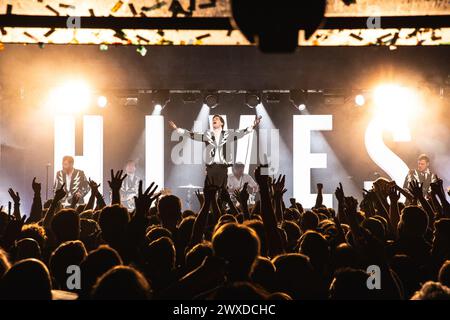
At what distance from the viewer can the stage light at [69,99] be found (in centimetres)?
1055

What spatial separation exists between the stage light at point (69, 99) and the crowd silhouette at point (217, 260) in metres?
7.01

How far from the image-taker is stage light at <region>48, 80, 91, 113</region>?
10.6 metres

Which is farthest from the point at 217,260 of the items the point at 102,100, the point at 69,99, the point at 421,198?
the point at 69,99

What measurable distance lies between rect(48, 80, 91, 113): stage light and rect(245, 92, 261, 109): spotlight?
3.25 metres

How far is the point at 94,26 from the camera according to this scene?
4527 mm

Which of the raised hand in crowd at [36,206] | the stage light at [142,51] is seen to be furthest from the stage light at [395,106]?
the raised hand in crowd at [36,206]

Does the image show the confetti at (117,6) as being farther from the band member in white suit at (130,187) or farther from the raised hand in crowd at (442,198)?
the band member in white suit at (130,187)

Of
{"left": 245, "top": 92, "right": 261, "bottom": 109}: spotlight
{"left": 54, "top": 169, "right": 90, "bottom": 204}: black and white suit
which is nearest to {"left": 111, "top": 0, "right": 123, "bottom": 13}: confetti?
{"left": 54, "top": 169, "right": 90, "bottom": 204}: black and white suit

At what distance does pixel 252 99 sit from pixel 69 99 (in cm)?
411

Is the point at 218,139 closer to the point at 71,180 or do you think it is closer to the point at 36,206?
the point at 71,180

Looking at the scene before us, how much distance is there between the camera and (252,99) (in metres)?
10.4

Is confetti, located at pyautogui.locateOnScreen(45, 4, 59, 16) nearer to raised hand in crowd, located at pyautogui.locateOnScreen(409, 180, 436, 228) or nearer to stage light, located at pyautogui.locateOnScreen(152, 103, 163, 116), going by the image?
raised hand in crowd, located at pyautogui.locateOnScreen(409, 180, 436, 228)

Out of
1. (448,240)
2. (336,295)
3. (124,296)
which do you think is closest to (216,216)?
(448,240)

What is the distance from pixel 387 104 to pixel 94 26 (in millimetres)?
8152
